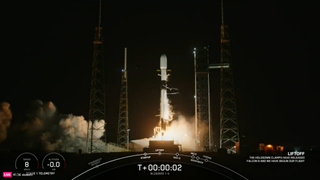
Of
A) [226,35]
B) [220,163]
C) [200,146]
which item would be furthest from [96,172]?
[200,146]

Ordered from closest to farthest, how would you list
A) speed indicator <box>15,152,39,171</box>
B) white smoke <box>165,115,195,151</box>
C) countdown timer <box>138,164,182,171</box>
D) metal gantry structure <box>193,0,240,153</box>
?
speed indicator <box>15,152,39,171</box> → countdown timer <box>138,164,182,171</box> → metal gantry structure <box>193,0,240,153</box> → white smoke <box>165,115,195,151</box>

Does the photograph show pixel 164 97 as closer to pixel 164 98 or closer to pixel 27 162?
pixel 164 98

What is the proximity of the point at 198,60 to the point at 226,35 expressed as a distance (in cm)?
397

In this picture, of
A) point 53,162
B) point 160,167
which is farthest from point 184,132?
point 53,162

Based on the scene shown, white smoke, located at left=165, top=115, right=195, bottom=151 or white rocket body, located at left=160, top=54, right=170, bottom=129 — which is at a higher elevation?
white rocket body, located at left=160, top=54, right=170, bottom=129

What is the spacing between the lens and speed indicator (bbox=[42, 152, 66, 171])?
15365 mm

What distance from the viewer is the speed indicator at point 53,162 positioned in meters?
15.4

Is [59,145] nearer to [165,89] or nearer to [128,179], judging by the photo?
[165,89]

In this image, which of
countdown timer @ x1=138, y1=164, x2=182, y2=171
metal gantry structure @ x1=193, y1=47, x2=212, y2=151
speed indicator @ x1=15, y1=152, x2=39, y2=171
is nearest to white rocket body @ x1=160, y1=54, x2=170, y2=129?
metal gantry structure @ x1=193, y1=47, x2=212, y2=151

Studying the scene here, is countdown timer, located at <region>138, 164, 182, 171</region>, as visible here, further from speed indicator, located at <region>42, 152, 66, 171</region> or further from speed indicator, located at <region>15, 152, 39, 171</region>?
speed indicator, located at <region>15, 152, 39, 171</region>

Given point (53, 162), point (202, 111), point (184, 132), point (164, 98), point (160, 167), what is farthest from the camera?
point (184, 132)

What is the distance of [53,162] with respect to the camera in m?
15.4

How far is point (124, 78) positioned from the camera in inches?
1512

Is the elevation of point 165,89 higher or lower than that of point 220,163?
higher
